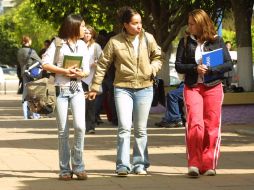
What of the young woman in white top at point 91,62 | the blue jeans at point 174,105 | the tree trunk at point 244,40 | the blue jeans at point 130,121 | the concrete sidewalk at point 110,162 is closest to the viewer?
the concrete sidewalk at point 110,162

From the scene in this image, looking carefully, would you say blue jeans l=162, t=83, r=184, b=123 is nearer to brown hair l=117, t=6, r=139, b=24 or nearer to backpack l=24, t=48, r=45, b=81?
backpack l=24, t=48, r=45, b=81

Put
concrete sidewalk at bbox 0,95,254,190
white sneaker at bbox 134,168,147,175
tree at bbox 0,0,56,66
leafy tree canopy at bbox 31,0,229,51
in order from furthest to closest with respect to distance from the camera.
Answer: tree at bbox 0,0,56,66 < leafy tree canopy at bbox 31,0,229,51 < white sneaker at bbox 134,168,147,175 < concrete sidewalk at bbox 0,95,254,190

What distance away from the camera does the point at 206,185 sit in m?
9.91

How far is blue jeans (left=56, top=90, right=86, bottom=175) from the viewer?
1039cm

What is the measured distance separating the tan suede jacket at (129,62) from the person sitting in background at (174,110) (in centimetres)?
706

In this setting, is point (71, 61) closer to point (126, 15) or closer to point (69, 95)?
point (69, 95)

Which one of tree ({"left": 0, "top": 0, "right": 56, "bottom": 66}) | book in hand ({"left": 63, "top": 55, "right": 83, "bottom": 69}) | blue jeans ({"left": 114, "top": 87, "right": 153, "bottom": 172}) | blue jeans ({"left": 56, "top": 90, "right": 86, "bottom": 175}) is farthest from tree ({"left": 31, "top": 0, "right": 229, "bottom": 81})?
tree ({"left": 0, "top": 0, "right": 56, "bottom": 66})

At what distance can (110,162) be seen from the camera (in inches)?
479

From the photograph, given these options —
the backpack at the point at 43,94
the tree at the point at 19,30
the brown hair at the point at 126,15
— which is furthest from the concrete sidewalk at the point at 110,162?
the tree at the point at 19,30

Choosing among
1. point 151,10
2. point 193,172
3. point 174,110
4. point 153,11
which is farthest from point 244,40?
point 193,172

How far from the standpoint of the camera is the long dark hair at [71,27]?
34.3ft

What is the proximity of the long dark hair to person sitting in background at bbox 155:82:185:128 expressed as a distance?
7.43m

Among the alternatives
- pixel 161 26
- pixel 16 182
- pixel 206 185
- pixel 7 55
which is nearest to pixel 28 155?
pixel 16 182

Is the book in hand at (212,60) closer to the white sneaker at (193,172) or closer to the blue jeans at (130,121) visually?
the blue jeans at (130,121)
